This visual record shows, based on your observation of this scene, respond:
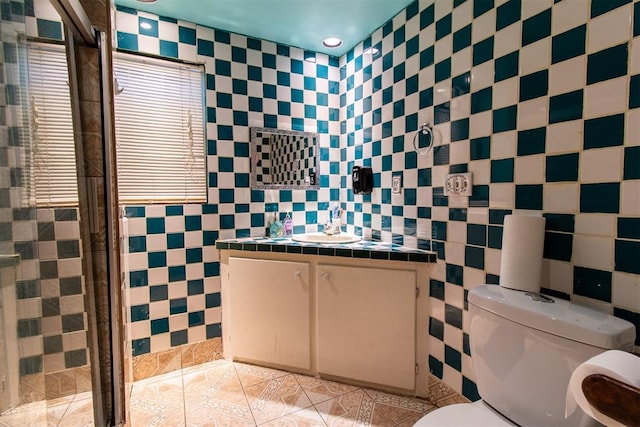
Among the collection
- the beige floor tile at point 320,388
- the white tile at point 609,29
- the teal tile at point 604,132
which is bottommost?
the beige floor tile at point 320,388

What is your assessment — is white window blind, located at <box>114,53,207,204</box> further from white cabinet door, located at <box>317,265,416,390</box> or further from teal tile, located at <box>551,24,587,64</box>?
teal tile, located at <box>551,24,587,64</box>

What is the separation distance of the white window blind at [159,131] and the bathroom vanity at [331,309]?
0.51 metres

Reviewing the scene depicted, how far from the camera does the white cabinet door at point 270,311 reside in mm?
1926

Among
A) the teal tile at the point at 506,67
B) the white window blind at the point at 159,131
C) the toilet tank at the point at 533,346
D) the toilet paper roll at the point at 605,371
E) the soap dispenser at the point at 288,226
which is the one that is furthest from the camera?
the soap dispenser at the point at 288,226

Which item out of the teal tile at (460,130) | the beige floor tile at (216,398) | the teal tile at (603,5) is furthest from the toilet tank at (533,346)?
the beige floor tile at (216,398)

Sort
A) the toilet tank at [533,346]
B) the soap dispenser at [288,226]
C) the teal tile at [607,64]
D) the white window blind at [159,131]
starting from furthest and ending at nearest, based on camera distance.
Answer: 1. the soap dispenser at [288,226]
2. the white window blind at [159,131]
3. the teal tile at [607,64]
4. the toilet tank at [533,346]

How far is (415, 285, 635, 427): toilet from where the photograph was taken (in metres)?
0.87

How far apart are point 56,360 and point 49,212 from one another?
53 centimetres

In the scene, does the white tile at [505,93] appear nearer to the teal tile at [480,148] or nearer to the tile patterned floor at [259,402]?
the teal tile at [480,148]

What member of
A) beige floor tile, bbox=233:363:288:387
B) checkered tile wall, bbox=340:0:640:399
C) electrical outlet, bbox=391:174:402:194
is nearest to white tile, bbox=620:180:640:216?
checkered tile wall, bbox=340:0:640:399

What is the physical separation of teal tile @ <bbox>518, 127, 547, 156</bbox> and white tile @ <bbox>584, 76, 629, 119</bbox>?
15cm

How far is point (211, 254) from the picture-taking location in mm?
2156

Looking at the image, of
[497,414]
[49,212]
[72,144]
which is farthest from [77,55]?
[497,414]

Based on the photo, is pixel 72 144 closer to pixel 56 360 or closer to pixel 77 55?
pixel 77 55
